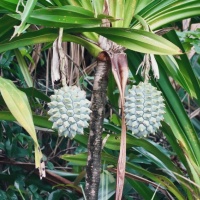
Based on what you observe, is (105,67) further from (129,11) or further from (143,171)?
(143,171)

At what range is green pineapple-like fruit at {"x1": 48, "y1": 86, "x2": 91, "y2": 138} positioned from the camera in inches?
33.3

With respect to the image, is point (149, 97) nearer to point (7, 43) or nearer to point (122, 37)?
point (122, 37)

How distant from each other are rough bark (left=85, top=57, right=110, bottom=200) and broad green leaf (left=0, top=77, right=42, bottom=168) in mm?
142

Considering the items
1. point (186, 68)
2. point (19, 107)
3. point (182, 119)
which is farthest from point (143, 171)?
point (19, 107)

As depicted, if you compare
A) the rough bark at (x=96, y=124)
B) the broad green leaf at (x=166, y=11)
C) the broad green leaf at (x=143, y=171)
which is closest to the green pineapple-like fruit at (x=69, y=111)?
the rough bark at (x=96, y=124)

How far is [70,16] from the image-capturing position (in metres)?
0.88

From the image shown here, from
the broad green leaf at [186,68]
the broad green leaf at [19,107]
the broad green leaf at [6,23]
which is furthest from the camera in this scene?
the broad green leaf at [186,68]

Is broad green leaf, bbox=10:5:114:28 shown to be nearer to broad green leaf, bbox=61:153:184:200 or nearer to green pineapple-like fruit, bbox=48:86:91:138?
green pineapple-like fruit, bbox=48:86:91:138

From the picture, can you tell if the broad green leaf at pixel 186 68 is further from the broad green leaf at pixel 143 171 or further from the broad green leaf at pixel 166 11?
the broad green leaf at pixel 143 171

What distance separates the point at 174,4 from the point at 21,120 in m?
0.42

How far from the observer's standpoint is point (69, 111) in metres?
0.85

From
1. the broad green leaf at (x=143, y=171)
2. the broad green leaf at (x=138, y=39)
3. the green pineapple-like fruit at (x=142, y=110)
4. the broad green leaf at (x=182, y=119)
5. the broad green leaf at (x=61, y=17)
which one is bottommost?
the broad green leaf at (x=143, y=171)

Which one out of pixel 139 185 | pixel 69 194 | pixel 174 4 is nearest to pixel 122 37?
pixel 174 4

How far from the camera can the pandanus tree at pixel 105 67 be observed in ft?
2.81
